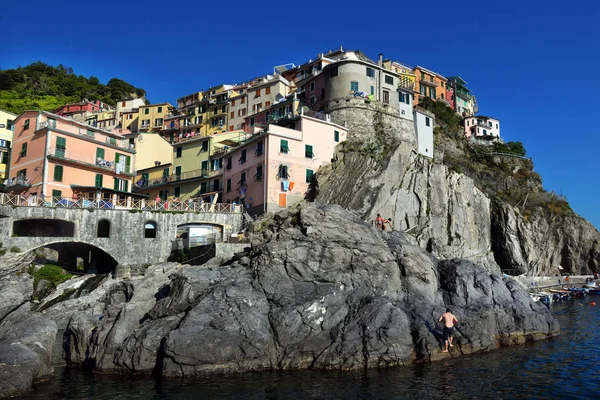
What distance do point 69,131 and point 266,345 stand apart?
37.0 meters

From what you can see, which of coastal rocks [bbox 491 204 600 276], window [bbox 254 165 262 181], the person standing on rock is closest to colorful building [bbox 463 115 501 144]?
coastal rocks [bbox 491 204 600 276]

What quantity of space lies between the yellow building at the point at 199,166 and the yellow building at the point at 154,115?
3197 cm

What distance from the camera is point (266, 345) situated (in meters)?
24.6

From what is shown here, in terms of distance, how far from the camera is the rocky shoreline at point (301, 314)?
952 inches

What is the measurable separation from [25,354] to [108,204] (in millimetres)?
23071

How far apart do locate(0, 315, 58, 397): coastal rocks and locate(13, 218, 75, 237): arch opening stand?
19.8 m

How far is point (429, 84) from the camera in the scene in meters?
90.1

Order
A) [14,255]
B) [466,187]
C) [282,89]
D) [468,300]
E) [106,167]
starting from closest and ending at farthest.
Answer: [468,300] < [14,255] < [106,167] < [466,187] < [282,89]

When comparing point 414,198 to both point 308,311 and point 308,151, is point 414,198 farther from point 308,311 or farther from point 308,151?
point 308,311

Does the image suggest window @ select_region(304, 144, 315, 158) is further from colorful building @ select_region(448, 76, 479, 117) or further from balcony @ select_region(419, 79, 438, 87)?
colorful building @ select_region(448, 76, 479, 117)

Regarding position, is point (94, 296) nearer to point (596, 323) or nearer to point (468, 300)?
point (468, 300)

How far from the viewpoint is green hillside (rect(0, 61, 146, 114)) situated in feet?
337

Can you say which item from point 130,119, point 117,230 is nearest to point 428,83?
point 130,119

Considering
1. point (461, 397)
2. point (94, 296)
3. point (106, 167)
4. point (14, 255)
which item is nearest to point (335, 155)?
point (106, 167)
